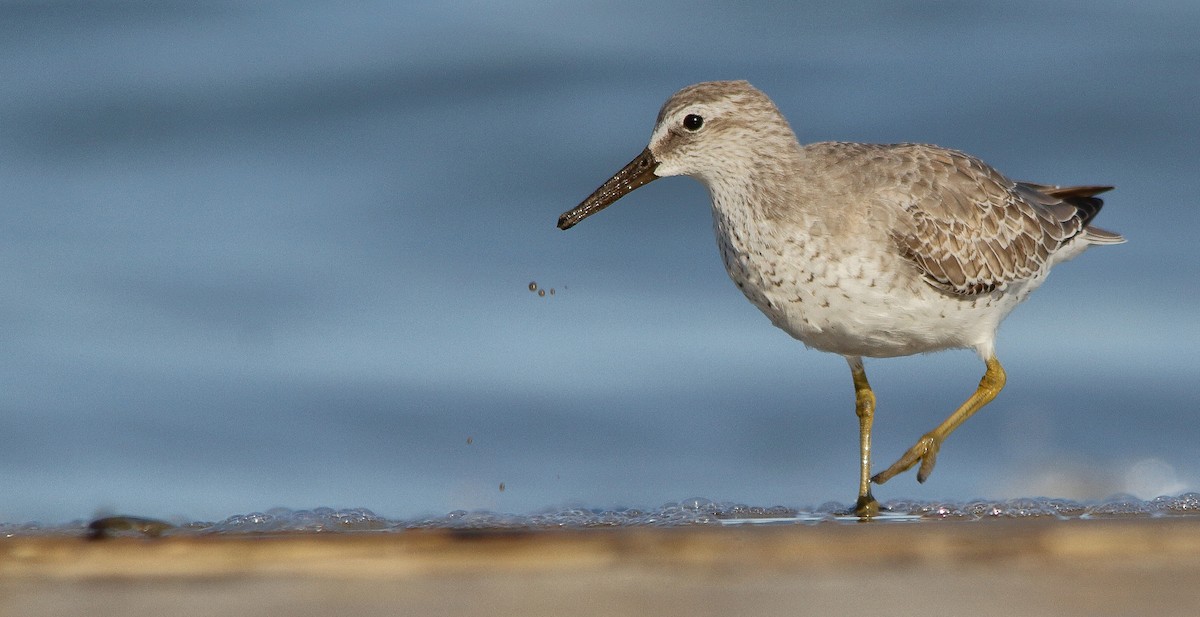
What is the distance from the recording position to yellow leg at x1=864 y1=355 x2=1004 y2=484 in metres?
6.98

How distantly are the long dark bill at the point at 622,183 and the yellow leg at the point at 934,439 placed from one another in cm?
179

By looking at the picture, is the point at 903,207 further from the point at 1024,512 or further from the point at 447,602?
the point at 447,602

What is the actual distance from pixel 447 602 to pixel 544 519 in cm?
263

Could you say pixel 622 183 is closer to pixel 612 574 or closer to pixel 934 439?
pixel 934 439

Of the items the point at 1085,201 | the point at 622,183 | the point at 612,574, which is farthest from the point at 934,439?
the point at 612,574

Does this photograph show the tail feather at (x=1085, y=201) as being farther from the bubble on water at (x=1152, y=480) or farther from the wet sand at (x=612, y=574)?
the wet sand at (x=612, y=574)

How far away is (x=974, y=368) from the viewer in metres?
11.2

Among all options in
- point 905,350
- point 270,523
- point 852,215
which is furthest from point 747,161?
point 270,523

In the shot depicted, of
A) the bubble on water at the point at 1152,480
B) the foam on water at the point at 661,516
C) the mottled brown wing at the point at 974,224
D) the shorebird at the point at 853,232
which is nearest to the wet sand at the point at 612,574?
the foam on water at the point at 661,516

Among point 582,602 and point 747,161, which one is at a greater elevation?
point 747,161

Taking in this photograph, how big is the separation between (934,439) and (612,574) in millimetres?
4622

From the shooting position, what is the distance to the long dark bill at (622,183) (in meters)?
6.58

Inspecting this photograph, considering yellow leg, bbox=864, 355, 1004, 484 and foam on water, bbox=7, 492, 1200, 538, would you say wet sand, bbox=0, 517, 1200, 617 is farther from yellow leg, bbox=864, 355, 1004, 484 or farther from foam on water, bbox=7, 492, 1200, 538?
yellow leg, bbox=864, 355, 1004, 484

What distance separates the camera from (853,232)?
6242 millimetres
